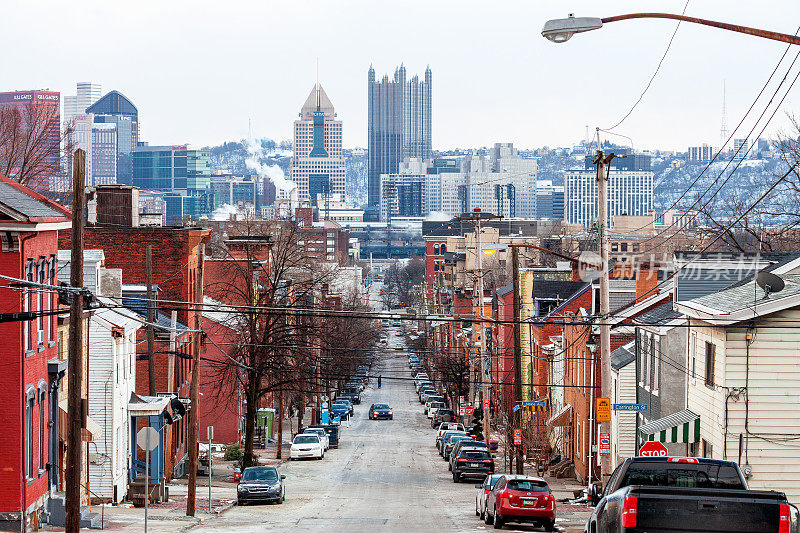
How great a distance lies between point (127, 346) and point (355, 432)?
49.5 meters

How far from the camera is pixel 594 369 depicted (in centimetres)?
4778

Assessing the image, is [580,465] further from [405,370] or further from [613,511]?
[405,370]

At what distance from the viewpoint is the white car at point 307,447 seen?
64.1 m

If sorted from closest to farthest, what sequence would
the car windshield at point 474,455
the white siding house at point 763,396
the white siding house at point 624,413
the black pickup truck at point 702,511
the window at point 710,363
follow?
the black pickup truck at point 702,511 → the white siding house at point 763,396 → the window at point 710,363 → the white siding house at point 624,413 → the car windshield at point 474,455

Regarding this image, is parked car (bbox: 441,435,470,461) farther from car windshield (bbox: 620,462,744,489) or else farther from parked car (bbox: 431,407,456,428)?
car windshield (bbox: 620,462,744,489)

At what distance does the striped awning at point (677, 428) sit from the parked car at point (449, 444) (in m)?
25.1

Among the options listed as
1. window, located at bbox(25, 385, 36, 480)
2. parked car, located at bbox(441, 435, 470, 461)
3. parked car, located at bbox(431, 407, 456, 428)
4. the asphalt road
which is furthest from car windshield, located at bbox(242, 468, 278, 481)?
parked car, located at bbox(431, 407, 456, 428)

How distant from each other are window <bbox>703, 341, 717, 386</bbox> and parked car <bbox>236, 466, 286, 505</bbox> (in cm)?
1636

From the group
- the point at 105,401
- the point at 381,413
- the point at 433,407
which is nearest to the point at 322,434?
the point at 105,401

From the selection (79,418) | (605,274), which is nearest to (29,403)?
(79,418)

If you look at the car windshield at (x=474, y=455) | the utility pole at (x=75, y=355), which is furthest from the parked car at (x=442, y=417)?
the utility pole at (x=75, y=355)

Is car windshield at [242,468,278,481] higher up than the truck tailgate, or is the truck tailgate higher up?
the truck tailgate

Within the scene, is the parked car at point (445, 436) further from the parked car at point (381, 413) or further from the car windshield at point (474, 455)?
the parked car at point (381, 413)

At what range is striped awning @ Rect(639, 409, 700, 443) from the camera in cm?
3195
